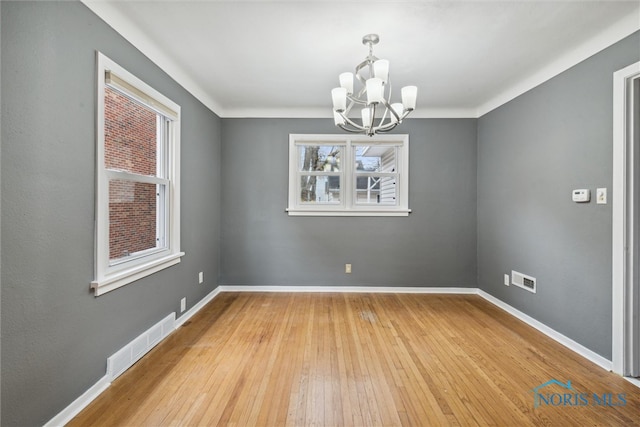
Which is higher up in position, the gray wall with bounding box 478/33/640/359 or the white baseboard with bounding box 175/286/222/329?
the gray wall with bounding box 478/33/640/359

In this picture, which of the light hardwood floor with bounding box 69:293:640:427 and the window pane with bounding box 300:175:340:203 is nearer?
the light hardwood floor with bounding box 69:293:640:427

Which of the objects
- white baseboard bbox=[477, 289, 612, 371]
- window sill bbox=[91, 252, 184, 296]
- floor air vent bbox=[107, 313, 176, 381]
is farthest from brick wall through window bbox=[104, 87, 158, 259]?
white baseboard bbox=[477, 289, 612, 371]

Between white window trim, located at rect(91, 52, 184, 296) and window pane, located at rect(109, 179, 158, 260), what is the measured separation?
8 cm

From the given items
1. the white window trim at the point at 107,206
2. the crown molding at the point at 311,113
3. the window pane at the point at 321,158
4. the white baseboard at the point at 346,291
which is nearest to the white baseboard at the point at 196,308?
the white baseboard at the point at 346,291

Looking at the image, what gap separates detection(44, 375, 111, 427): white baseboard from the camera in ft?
4.73

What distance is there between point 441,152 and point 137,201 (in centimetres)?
367

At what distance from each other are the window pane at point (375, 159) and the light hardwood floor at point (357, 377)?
204 centimetres

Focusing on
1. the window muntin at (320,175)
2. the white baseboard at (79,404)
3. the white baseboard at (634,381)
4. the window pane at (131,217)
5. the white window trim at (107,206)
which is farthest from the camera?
the window muntin at (320,175)

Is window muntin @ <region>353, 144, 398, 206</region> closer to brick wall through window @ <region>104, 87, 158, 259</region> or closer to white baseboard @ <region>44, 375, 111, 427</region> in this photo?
brick wall through window @ <region>104, 87, 158, 259</region>

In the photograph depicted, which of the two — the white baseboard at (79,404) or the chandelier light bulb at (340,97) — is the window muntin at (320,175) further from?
the white baseboard at (79,404)

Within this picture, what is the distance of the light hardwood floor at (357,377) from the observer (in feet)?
5.05

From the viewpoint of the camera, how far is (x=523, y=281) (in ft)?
9.40

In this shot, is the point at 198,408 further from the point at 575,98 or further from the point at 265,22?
the point at 575,98

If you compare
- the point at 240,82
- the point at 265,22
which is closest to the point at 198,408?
the point at 265,22
